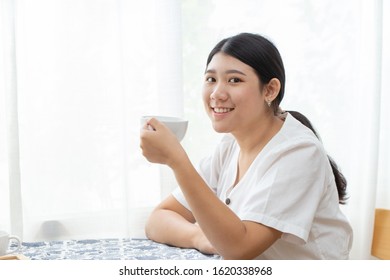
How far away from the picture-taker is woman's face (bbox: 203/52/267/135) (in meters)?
1.01

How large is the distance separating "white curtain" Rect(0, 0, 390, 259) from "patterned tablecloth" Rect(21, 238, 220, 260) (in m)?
0.35

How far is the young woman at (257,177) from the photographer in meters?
0.91

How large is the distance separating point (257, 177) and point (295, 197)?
0.09m

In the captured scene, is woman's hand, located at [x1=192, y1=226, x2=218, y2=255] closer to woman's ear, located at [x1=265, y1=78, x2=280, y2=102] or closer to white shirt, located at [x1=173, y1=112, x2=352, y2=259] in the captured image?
white shirt, located at [x1=173, y1=112, x2=352, y2=259]

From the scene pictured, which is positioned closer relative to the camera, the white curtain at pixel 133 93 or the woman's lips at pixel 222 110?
the woman's lips at pixel 222 110

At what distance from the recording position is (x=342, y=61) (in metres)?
1.71

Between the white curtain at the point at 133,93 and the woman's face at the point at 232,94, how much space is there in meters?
0.50

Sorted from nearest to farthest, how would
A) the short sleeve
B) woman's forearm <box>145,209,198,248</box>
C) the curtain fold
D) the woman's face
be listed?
the woman's face → woman's forearm <box>145,209,198,248</box> → the short sleeve → the curtain fold

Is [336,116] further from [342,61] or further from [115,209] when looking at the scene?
[115,209]

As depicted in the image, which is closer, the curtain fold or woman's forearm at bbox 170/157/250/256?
woman's forearm at bbox 170/157/250/256

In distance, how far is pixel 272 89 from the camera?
1048mm

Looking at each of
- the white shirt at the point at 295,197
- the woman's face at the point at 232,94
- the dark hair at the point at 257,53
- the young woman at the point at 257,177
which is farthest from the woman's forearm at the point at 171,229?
the dark hair at the point at 257,53

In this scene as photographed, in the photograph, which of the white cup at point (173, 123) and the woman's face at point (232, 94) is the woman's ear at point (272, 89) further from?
the white cup at point (173, 123)

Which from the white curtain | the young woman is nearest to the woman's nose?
the young woman
